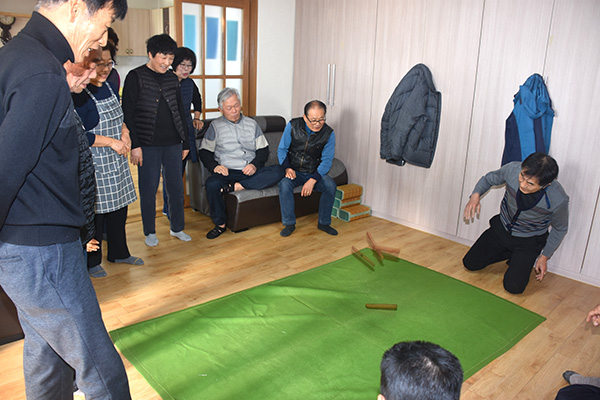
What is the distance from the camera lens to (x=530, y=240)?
10.2 ft

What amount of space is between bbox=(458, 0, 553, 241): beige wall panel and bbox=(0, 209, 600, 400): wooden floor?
23.2 inches

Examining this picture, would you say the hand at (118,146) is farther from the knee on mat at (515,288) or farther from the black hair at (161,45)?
the knee on mat at (515,288)

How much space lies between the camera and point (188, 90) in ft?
12.4

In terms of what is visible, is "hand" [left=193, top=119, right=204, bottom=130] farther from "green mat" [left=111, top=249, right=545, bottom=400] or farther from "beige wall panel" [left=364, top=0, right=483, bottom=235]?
"green mat" [left=111, top=249, right=545, bottom=400]

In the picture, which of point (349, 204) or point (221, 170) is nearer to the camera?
point (221, 170)

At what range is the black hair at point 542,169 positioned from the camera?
9.10 feet

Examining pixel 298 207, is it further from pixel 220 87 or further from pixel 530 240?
pixel 530 240

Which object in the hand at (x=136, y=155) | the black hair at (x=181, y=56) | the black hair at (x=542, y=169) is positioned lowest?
the hand at (x=136, y=155)

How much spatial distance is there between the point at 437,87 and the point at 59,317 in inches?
134

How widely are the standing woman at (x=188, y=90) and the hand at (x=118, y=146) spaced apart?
34.1 inches

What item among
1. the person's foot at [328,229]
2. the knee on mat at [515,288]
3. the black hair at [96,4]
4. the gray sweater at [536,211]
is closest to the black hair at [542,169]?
the gray sweater at [536,211]

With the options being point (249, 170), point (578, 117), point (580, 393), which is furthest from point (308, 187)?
point (580, 393)

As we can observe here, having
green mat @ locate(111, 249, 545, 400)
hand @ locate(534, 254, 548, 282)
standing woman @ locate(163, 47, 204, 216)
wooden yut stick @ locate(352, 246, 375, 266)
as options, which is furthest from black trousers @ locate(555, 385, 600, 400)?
standing woman @ locate(163, 47, 204, 216)

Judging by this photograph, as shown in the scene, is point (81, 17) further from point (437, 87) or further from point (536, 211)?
point (437, 87)
